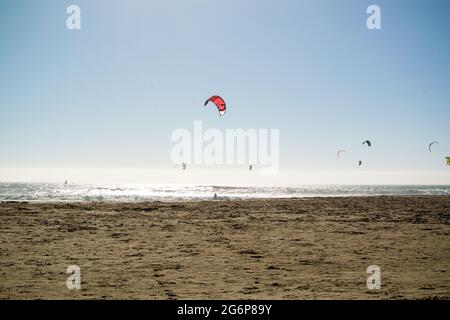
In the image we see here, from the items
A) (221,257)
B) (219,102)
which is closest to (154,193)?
(219,102)

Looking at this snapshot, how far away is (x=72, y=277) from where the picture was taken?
7.79 m

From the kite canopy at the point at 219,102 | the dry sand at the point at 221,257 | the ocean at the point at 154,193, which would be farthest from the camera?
the ocean at the point at 154,193

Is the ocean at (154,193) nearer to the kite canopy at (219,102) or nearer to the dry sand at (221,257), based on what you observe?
the kite canopy at (219,102)

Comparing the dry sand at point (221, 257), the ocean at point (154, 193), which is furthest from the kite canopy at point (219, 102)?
the ocean at point (154, 193)

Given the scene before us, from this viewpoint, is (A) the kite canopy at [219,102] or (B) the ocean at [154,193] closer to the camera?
(A) the kite canopy at [219,102]

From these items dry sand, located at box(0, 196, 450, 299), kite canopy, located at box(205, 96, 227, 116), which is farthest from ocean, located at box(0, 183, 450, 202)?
dry sand, located at box(0, 196, 450, 299)

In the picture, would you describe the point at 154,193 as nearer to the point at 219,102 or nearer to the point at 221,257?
the point at 219,102

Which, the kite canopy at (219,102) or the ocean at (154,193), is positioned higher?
the kite canopy at (219,102)

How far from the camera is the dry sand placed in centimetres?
705

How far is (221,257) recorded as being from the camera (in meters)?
9.84

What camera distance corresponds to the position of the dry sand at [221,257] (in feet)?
23.1

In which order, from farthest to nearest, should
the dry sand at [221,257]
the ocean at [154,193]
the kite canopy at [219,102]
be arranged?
the ocean at [154,193]
the kite canopy at [219,102]
the dry sand at [221,257]
